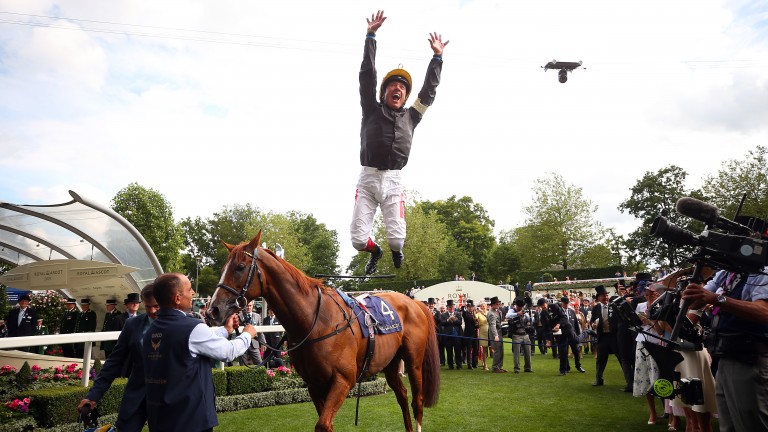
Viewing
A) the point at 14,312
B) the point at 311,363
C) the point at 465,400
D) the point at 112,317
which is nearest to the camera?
the point at 311,363

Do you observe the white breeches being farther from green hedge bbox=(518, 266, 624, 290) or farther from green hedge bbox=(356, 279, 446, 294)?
green hedge bbox=(518, 266, 624, 290)

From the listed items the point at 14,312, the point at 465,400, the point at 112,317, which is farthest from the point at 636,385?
the point at 14,312

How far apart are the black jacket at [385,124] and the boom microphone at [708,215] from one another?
2688 millimetres

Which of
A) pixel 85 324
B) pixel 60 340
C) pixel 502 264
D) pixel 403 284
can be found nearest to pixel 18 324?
pixel 85 324

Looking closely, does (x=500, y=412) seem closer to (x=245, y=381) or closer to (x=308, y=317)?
(x=245, y=381)

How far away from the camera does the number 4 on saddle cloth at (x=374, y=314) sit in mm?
5383

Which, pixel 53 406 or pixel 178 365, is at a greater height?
pixel 178 365

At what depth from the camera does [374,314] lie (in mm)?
5734

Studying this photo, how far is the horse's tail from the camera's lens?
693 centimetres

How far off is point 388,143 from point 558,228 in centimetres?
3989

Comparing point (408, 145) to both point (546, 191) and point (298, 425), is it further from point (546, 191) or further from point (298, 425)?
point (546, 191)

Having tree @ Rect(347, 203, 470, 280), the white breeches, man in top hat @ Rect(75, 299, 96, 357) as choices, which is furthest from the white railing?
tree @ Rect(347, 203, 470, 280)

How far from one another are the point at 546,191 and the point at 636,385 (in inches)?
1486

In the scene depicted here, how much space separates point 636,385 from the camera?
305 inches
